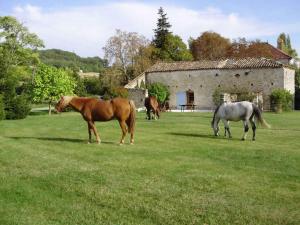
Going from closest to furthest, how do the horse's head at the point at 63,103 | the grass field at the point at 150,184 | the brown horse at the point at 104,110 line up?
the grass field at the point at 150,184 < the brown horse at the point at 104,110 < the horse's head at the point at 63,103

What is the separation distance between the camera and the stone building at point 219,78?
43.4m

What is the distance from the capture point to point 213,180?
867 centimetres

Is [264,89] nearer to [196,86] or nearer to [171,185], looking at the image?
[196,86]

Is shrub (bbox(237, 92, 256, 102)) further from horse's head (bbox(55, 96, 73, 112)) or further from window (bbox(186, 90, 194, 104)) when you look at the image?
horse's head (bbox(55, 96, 73, 112))

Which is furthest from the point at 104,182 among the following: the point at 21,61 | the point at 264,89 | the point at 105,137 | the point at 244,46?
the point at 244,46

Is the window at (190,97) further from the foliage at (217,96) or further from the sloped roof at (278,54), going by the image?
the sloped roof at (278,54)

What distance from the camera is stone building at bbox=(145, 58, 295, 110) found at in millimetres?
43375

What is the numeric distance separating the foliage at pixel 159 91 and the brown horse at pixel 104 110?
3139cm

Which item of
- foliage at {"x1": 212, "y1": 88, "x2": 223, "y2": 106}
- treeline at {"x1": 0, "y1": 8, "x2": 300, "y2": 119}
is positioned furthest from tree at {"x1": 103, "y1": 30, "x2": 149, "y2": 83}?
foliage at {"x1": 212, "y1": 88, "x2": 223, "y2": 106}

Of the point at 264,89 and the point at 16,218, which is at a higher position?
the point at 264,89

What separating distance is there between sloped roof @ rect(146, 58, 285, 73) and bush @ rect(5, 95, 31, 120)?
1993 cm

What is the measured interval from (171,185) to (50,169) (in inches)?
126

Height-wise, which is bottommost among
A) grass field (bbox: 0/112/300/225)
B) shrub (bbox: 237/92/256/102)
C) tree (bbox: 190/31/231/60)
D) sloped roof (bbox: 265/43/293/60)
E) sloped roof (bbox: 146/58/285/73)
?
grass field (bbox: 0/112/300/225)

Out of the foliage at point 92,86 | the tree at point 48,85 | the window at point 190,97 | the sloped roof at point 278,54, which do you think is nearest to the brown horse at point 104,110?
the tree at point 48,85
